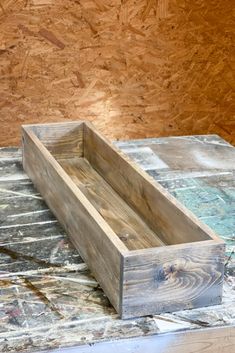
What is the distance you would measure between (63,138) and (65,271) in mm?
801

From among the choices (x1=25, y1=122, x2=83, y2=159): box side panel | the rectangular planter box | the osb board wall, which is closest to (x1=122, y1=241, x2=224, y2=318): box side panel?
the rectangular planter box

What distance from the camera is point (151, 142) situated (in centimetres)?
259

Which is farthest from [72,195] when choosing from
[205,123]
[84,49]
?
[205,123]

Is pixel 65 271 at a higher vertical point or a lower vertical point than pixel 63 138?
lower

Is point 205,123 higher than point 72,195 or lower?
lower

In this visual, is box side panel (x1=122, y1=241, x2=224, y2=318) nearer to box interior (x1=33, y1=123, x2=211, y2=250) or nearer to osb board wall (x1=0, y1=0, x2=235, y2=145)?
box interior (x1=33, y1=123, x2=211, y2=250)

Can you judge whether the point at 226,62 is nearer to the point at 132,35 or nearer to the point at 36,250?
the point at 132,35

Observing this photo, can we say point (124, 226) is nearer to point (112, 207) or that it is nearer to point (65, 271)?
point (112, 207)

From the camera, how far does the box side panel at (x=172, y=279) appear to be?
55.4 inches

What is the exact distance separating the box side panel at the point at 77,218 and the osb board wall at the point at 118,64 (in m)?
1.60

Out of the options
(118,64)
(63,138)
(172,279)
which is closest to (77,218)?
(172,279)

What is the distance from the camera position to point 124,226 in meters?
1.85

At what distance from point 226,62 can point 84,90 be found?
0.91 metres

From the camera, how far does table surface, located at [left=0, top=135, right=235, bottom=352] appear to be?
4.54ft
